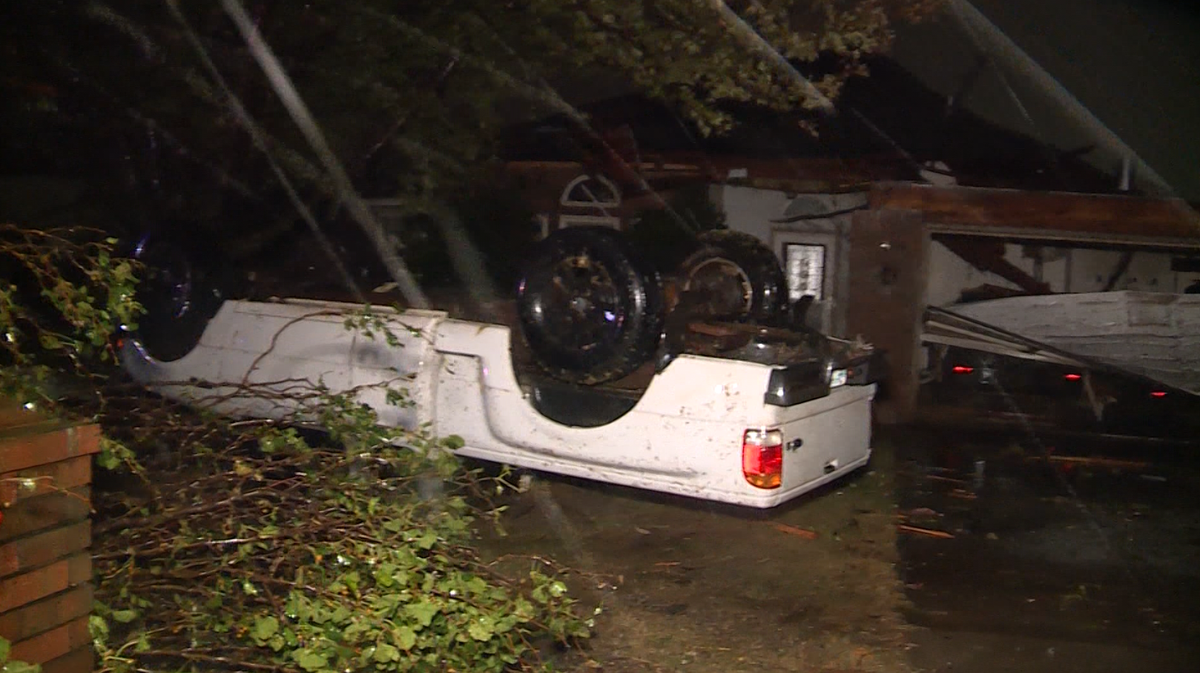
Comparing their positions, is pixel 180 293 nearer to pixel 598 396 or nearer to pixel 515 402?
pixel 515 402

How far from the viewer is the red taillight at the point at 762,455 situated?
6.21 metres

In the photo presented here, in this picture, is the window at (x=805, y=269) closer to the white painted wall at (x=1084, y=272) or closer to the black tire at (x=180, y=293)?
the white painted wall at (x=1084, y=272)

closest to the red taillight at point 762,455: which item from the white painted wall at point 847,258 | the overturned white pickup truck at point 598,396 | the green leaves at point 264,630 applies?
the overturned white pickup truck at point 598,396

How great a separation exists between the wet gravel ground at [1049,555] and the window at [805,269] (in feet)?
12.1

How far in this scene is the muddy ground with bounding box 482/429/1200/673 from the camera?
16.9 feet

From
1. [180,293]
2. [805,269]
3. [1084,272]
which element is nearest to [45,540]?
[180,293]

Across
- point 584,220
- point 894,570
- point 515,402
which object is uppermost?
point 584,220

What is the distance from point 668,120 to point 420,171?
464 cm

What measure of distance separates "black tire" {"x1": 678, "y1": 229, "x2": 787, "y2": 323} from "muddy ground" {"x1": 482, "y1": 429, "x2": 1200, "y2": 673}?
1.43 metres

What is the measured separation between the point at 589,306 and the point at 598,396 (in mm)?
620

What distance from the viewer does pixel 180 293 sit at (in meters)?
8.09

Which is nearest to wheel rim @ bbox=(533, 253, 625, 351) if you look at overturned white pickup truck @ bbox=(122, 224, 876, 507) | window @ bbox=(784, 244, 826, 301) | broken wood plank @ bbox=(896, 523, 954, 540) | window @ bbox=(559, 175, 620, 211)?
overturned white pickup truck @ bbox=(122, 224, 876, 507)

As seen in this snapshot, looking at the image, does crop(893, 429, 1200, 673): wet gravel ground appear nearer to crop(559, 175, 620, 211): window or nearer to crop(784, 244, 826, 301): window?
crop(784, 244, 826, 301): window

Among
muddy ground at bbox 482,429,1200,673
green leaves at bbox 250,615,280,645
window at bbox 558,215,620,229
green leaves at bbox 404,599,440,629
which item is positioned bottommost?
muddy ground at bbox 482,429,1200,673
